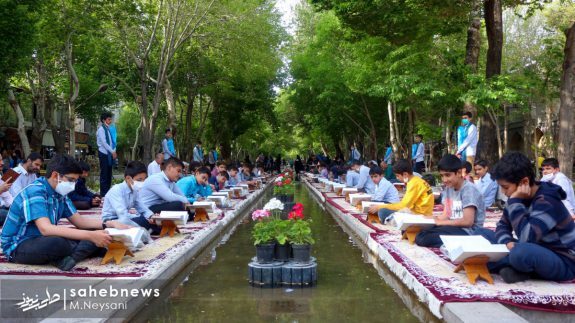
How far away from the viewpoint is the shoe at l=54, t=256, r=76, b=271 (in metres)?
6.58

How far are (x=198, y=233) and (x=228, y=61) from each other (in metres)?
17.4

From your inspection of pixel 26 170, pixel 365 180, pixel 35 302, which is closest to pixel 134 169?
pixel 26 170

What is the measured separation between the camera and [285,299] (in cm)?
621

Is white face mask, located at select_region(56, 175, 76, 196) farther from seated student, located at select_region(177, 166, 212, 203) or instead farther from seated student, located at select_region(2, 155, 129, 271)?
seated student, located at select_region(177, 166, 212, 203)

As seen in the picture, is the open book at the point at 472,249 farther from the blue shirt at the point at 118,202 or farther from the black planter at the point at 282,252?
the blue shirt at the point at 118,202

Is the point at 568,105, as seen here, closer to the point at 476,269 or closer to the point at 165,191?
the point at 476,269

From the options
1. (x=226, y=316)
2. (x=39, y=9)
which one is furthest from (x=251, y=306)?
(x=39, y=9)

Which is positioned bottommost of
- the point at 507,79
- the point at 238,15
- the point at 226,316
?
the point at 226,316

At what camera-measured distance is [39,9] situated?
16.0 m

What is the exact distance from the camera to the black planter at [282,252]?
6918 mm

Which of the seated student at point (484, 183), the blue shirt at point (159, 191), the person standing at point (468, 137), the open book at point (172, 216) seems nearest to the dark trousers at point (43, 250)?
the open book at point (172, 216)

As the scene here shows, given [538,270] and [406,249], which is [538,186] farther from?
[406,249]

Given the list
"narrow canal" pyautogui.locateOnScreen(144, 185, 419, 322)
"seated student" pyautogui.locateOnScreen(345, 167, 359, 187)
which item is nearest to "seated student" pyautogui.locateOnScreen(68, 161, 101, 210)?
"narrow canal" pyautogui.locateOnScreen(144, 185, 419, 322)

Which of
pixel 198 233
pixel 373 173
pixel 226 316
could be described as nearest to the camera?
pixel 226 316
